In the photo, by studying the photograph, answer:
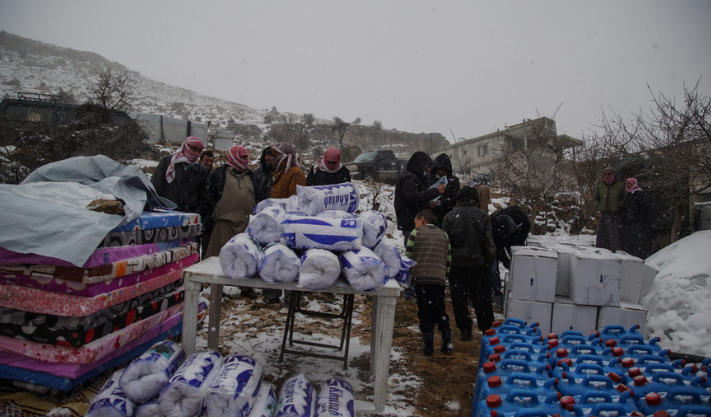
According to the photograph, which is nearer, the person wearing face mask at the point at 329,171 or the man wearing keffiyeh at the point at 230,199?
the man wearing keffiyeh at the point at 230,199

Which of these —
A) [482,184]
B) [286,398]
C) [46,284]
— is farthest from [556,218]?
[46,284]

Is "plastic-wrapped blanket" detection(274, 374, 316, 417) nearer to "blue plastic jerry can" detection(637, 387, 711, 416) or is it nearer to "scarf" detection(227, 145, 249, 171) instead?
"blue plastic jerry can" detection(637, 387, 711, 416)

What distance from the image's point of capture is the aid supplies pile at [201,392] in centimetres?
173

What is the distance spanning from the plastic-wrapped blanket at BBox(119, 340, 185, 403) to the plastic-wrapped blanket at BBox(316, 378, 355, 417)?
2.77ft

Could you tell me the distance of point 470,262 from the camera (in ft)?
12.6

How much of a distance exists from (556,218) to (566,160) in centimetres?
296

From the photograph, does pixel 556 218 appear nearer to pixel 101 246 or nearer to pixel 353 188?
pixel 353 188

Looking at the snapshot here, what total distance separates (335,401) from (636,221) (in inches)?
270

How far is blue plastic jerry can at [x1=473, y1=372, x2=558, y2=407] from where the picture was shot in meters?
1.81

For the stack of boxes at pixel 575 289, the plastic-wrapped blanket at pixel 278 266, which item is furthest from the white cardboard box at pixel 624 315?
the plastic-wrapped blanket at pixel 278 266

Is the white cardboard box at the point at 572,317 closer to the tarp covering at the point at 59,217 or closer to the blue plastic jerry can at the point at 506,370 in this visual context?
the blue plastic jerry can at the point at 506,370

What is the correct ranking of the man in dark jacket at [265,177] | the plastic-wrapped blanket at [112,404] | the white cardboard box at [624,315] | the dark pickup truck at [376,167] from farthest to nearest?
the dark pickup truck at [376,167] < the man in dark jacket at [265,177] < the white cardboard box at [624,315] < the plastic-wrapped blanket at [112,404]

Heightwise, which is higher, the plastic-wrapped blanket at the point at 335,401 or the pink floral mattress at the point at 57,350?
the pink floral mattress at the point at 57,350

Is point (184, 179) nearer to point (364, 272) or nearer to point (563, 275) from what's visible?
point (364, 272)
